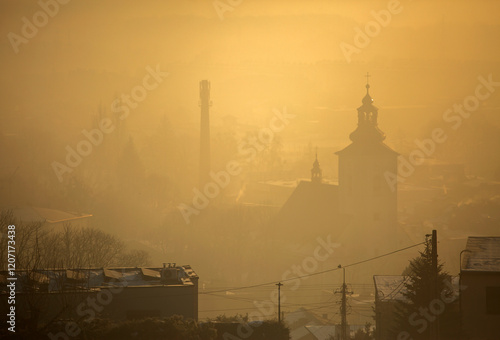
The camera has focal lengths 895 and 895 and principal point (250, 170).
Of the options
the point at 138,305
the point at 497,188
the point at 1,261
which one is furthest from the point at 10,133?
the point at 138,305

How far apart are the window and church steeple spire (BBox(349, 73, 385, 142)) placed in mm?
29406

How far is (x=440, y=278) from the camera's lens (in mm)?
25328

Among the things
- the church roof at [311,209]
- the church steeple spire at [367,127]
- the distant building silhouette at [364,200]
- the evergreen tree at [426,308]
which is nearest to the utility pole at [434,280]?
the evergreen tree at [426,308]

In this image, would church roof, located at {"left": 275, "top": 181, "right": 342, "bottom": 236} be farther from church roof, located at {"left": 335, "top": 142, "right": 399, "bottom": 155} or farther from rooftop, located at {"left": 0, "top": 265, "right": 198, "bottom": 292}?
rooftop, located at {"left": 0, "top": 265, "right": 198, "bottom": 292}

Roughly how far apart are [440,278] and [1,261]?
54.3 ft

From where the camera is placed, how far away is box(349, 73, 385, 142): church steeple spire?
53.5 metres

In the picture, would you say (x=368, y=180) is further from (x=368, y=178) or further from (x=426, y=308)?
(x=426, y=308)

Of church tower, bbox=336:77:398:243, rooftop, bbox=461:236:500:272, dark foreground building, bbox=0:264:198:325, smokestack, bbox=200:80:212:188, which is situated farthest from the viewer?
smokestack, bbox=200:80:212:188

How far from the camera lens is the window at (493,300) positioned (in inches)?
957

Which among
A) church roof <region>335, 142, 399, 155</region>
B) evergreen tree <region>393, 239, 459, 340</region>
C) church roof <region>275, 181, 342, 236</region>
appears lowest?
evergreen tree <region>393, 239, 459, 340</region>

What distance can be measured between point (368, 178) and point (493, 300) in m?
30.2

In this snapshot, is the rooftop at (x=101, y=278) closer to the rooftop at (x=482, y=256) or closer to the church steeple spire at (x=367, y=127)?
the rooftop at (x=482, y=256)

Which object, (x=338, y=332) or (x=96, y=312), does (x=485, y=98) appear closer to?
(x=338, y=332)

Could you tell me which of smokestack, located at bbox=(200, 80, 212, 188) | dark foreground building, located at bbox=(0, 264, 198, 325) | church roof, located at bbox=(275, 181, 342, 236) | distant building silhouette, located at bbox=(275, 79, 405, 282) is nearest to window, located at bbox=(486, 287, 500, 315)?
dark foreground building, located at bbox=(0, 264, 198, 325)
